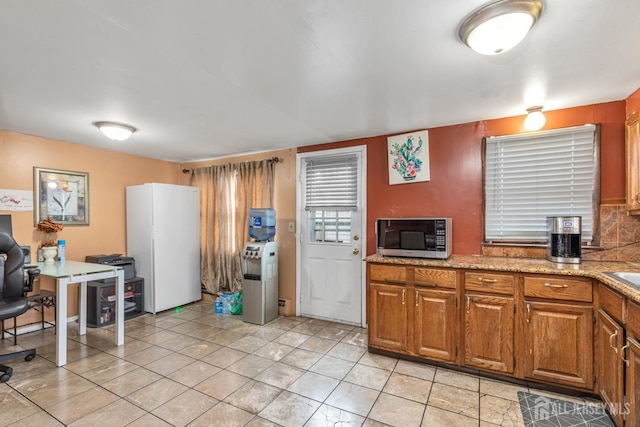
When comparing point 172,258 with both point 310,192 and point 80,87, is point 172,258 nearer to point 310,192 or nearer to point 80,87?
point 310,192

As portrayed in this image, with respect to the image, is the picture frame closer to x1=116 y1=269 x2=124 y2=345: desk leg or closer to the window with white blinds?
x1=116 y1=269 x2=124 y2=345: desk leg

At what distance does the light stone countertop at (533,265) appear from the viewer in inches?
75.5

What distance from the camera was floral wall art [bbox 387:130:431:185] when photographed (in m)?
3.25

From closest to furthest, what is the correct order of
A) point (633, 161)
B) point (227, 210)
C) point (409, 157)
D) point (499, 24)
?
point (499, 24) < point (633, 161) < point (409, 157) < point (227, 210)

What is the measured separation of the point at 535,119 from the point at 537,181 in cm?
56

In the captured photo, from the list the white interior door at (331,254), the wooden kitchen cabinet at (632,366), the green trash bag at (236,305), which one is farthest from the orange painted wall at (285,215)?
the wooden kitchen cabinet at (632,366)

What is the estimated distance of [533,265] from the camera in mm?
2350

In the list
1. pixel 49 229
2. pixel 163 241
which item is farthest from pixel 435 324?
pixel 49 229

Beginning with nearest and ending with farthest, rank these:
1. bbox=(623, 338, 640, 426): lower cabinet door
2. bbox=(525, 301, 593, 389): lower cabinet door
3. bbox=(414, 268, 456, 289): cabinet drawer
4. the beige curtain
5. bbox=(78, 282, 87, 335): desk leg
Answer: bbox=(623, 338, 640, 426): lower cabinet door
bbox=(525, 301, 593, 389): lower cabinet door
bbox=(414, 268, 456, 289): cabinet drawer
bbox=(78, 282, 87, 335): desk leg
the beige curtain

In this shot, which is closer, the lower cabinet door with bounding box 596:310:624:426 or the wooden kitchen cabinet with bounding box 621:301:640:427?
the wooden kitchen cabinet with bounding box 621:301:640:427

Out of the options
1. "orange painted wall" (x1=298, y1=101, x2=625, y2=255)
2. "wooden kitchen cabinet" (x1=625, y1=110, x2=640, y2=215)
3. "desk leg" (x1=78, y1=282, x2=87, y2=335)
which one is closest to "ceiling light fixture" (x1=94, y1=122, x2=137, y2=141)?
"desk leg" (x1=78, y1=282, x2=87, y2=335)

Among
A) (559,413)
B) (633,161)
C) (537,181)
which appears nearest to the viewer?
(559,413)

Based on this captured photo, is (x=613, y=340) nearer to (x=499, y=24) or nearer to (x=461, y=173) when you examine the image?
(x=461, y=173)

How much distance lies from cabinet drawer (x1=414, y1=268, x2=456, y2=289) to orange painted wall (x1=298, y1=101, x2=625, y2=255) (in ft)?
2.00
